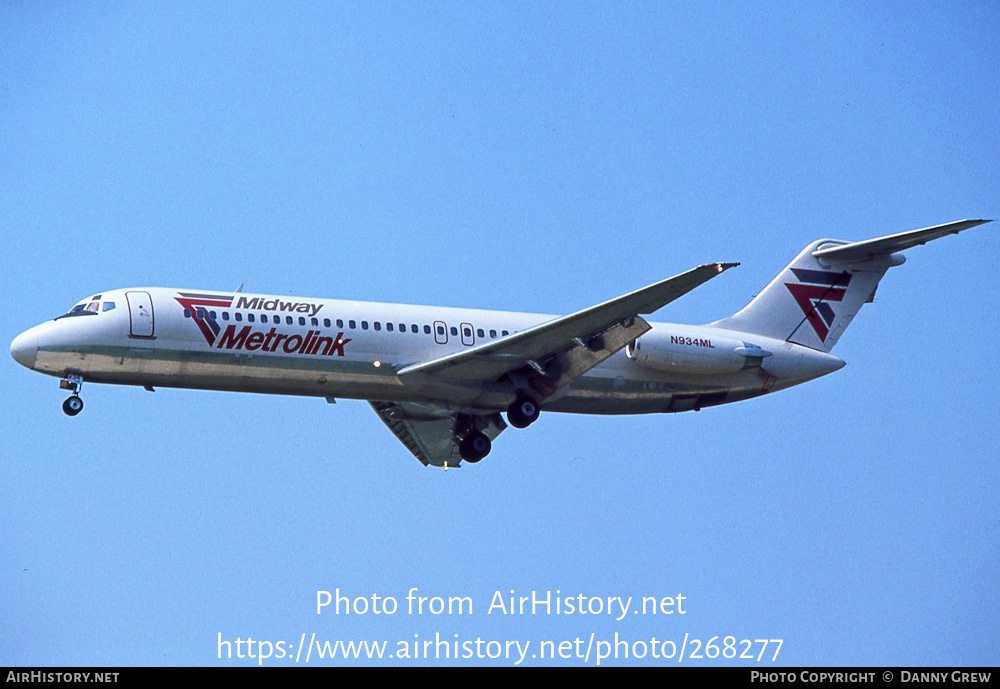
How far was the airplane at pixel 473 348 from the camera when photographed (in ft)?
82.2

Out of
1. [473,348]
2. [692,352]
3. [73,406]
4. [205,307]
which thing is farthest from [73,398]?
[692,352]

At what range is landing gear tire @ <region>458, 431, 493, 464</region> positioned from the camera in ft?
93.5

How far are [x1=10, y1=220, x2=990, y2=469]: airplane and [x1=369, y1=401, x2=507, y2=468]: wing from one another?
1.9 inches

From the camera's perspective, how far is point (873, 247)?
96.4ft

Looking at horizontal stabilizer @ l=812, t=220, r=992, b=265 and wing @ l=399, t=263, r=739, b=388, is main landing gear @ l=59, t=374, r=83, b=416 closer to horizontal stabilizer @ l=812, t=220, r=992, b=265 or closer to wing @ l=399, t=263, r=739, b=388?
wing @ l=399, t=263, r=739, b=388

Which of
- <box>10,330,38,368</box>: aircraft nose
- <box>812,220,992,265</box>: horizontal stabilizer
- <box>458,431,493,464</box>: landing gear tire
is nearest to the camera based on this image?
<box>10,330,38,368</box>: aircraft nose

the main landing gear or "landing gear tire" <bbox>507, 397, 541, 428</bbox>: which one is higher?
the main landing gear

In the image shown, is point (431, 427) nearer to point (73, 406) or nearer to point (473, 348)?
point (473, 348)

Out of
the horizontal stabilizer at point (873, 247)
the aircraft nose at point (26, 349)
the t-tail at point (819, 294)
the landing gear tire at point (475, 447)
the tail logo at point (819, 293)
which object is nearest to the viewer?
the aircraft nose at point (26, 349)

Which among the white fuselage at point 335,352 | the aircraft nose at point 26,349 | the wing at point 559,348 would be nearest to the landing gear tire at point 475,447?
the white fuselage at point 335,352

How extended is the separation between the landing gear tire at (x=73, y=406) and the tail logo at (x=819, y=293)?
46.1 feet

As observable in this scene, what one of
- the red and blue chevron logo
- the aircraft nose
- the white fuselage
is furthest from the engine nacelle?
the aircraft nose

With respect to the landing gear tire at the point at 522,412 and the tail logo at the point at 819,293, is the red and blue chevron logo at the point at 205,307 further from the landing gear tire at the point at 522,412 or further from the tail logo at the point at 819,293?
the tail logo at the point at 819,293

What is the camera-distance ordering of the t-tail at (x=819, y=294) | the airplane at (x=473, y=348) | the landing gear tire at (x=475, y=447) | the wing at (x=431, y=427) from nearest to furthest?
1. the airplane at (x=473, y=348)
2. the landing gear tire at (x=475, y=447)
3. the wing at (x=431, y=427)
4. the t-tail at (x=819, y=294)
